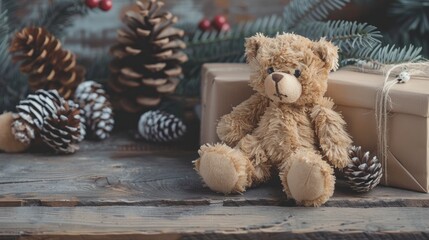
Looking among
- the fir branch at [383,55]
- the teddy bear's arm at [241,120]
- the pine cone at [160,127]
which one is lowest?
the pine cone at [160,127]

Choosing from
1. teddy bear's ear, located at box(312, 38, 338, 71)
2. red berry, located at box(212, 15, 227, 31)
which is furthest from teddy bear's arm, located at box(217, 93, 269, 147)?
red berry, located at box(212, 15, 227, 31)

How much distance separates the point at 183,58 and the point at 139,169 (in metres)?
0.28

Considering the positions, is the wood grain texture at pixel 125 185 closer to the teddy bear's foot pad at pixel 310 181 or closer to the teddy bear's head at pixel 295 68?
the teddy bear's foot pad at pixel 310 181

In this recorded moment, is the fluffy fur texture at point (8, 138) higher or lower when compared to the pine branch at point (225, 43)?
lower

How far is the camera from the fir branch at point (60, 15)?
50.3 inches

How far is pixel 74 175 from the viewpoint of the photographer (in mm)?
1030

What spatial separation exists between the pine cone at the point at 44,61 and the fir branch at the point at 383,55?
0.54 meters

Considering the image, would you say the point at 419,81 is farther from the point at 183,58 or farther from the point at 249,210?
the point at 183,58

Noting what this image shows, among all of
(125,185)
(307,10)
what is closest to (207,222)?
(125,185)

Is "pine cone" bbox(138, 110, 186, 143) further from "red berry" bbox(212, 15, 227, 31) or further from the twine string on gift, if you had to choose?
the twine string on gift

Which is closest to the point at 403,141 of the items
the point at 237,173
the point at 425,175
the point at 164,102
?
the point at 425,175

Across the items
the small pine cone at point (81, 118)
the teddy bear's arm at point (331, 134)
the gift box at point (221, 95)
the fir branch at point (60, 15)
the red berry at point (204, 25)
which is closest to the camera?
the teddy bear's arm at point (331, 134)

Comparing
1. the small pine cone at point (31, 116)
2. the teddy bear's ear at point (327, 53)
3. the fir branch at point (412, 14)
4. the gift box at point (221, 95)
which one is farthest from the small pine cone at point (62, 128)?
the fir branch at point (412, 14)

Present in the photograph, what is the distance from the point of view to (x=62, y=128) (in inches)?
43.9
